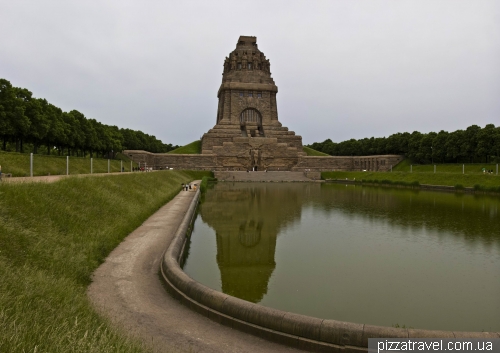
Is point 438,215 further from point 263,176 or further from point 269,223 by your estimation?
point 263,176

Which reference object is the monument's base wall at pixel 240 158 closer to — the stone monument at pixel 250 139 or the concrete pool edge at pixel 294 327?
the stone monument at pixel 250 139

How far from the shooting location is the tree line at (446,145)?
162 ft

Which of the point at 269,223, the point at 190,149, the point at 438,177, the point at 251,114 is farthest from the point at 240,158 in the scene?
the point at 269,223

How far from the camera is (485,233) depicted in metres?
14.0

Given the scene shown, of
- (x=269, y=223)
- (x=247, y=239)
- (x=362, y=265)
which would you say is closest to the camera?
(x=362, y=265)

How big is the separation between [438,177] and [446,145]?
19.7m

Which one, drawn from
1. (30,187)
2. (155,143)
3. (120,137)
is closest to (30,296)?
(30,187)

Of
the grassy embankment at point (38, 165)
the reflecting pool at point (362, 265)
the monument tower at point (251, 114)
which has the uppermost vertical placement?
the monument tower at point (251, 114)

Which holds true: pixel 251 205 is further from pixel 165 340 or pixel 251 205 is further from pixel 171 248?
pixel 165 340

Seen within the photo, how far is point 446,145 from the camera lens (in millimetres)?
55531

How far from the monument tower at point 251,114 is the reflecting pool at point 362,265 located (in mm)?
44241

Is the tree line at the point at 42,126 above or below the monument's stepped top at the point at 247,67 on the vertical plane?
below

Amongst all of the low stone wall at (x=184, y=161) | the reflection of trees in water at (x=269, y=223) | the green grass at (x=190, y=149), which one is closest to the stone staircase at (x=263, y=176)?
the low stone wall at (x=184, y=161)

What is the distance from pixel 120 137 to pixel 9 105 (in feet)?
91.9
